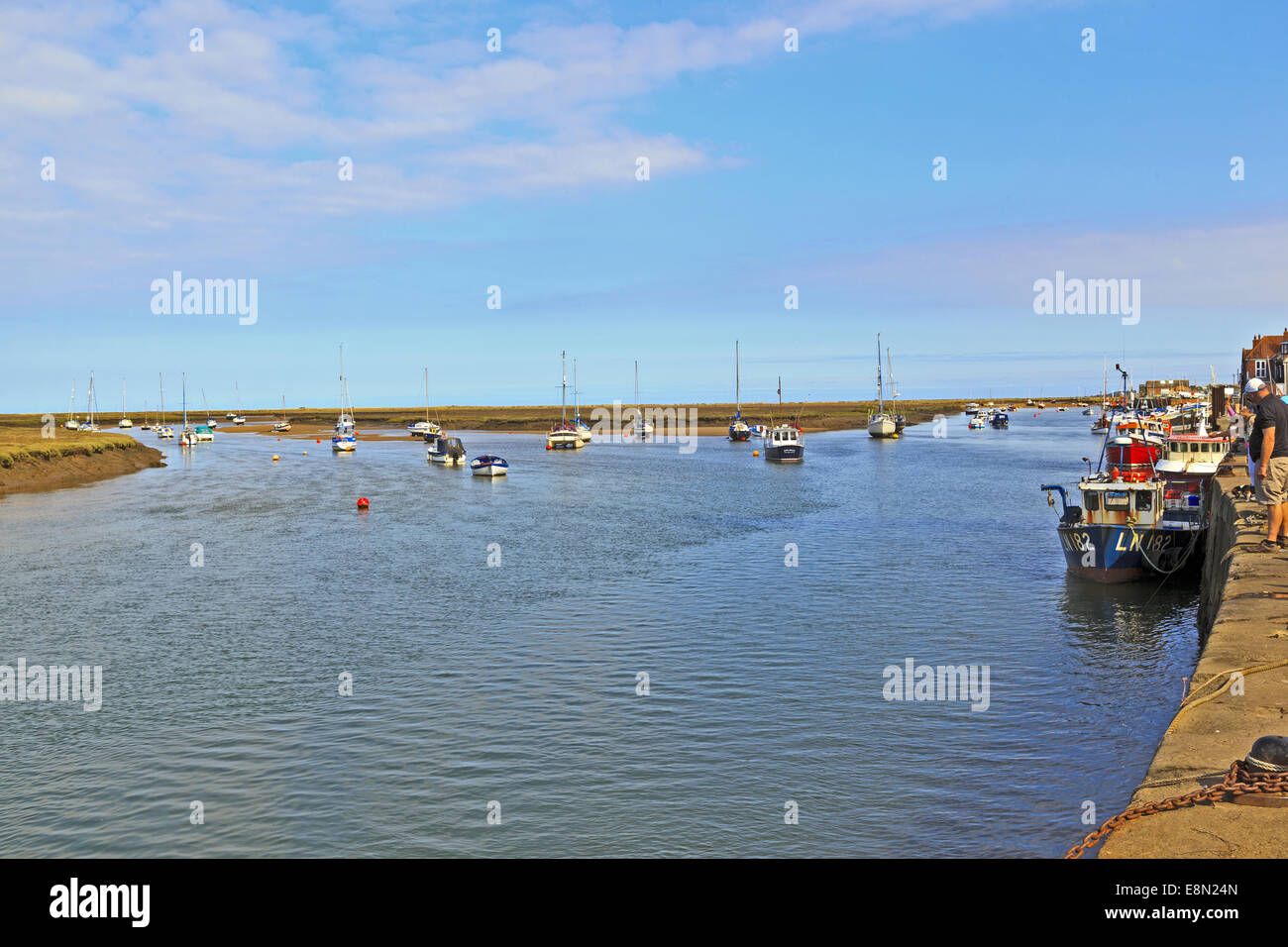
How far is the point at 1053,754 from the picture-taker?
1839 centimetres

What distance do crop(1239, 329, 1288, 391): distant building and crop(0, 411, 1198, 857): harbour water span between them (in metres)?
74.1

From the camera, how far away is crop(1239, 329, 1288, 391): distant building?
350 feet

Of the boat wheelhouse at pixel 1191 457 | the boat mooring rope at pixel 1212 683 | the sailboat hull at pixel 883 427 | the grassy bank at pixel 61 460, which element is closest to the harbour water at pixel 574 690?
the boat mooring rope at pixel 1212 683

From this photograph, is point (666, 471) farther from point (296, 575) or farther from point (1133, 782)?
point (1133, 782)

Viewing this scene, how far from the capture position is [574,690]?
75.2ft

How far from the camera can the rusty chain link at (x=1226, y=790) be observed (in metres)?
9.25

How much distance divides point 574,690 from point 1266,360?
123563 mm

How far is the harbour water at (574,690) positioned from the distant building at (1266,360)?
74075 mm

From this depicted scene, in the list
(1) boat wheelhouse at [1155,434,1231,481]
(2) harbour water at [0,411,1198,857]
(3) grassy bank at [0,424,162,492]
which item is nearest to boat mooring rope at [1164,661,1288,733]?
(2) harbour water at [0,411,1198,857]

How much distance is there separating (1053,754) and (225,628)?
2422 cm
